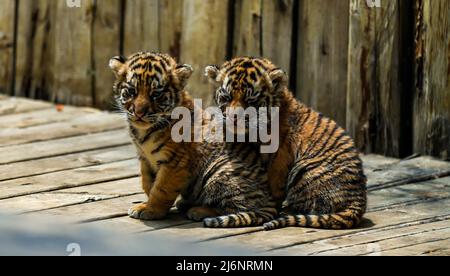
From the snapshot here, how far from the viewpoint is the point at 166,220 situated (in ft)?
22.9

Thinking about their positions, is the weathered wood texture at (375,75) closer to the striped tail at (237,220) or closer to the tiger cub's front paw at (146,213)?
the striped tail at (237,220)

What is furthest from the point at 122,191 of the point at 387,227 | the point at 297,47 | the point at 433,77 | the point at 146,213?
the point at 433,77

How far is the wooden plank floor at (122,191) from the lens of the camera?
21.2ft

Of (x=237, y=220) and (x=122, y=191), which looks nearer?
(x=237, y=220)

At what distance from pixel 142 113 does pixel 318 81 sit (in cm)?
241

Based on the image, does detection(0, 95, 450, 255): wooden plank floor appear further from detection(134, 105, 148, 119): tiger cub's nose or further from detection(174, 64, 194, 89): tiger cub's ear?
detection(174, 64, 194, 89): tiger cub's ear

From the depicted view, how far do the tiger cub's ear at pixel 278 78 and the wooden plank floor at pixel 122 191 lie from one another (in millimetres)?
941

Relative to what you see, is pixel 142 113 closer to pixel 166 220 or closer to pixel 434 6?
pixel 166 220

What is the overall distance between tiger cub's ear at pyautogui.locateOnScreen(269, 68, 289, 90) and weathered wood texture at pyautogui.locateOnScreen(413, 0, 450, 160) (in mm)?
1647

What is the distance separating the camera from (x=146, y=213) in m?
6.96

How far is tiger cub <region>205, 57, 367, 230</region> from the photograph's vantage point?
681 centimetres

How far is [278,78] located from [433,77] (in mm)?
1702

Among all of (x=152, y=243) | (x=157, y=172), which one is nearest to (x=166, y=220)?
(x=157, y=172)

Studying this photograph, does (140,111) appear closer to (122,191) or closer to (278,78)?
(278,78)
